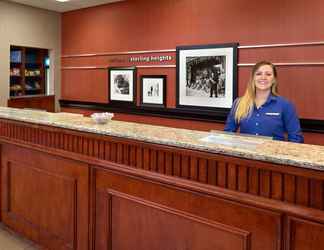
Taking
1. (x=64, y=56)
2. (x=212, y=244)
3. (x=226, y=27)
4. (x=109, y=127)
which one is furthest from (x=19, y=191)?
(x=64, y=56)

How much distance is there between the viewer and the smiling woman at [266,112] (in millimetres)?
2361

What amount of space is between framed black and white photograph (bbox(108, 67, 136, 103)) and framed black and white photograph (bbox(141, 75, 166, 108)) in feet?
0.75

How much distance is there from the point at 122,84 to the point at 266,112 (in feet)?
11.9

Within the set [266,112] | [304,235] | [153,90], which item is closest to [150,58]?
[153,90]

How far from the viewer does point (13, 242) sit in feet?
8.58

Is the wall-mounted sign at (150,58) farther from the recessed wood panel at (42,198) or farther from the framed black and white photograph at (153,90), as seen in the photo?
the recessed wood panel at (42,198)

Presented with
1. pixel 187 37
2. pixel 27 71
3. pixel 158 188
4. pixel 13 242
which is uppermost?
pixel 187 37

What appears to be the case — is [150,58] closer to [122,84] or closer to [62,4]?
[122,84]

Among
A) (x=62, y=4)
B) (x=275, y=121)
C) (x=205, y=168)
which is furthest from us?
(x=62, y=4)

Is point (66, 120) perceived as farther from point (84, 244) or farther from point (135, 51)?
point (135, 51)

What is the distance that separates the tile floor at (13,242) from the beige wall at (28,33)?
146 inches

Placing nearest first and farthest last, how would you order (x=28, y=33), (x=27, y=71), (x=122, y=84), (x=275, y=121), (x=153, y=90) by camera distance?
1. (x=275, y=121)
2. (x=153, y=90)
3. (x=122, y=84)
4. (x=28, y=33)
5. (x=27, y=71)

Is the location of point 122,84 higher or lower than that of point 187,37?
lower

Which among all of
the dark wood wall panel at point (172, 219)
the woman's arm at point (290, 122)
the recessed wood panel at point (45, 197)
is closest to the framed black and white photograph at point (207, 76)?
the woman's arm at point (290, 122)
